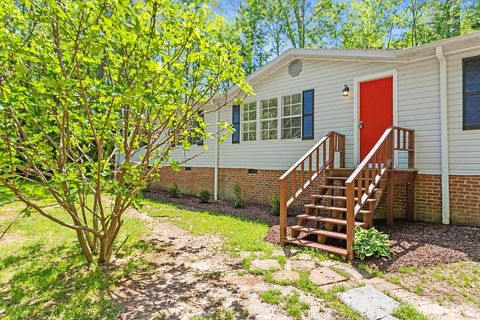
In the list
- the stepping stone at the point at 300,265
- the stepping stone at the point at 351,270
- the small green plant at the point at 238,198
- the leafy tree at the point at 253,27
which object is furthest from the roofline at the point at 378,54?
the leafy tree at the point at 253,27

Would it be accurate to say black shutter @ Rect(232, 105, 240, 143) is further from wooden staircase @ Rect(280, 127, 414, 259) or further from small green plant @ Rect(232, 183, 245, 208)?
wooden staircase @ Rect(280, 127, 414, 259)

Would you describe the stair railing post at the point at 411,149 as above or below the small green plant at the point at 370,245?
Answer: above

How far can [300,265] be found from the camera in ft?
13.2

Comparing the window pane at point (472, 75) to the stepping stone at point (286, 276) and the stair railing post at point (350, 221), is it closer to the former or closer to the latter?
the stair railing post at point (350, 221)

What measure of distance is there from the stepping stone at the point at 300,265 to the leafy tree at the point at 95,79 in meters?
2.08

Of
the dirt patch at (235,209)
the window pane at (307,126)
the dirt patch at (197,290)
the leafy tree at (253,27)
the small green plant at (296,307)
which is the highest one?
the leafy tree at (253,27)

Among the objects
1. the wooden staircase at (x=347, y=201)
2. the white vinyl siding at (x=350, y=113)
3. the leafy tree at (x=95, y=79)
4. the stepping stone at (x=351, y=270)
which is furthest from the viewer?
the white vinyl siding at (x=350, y=113)

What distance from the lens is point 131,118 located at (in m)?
3.88

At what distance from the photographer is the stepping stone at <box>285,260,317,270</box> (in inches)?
155

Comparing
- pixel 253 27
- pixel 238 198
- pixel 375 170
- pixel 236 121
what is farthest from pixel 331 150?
pixel 253 27

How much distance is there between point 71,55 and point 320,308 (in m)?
3.58

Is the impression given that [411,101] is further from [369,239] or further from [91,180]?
[91,180]

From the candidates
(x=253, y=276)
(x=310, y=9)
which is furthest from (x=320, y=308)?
(x=310, y=9)

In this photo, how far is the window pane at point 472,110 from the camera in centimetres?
542
